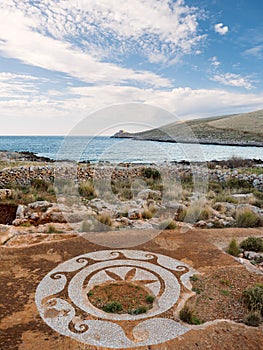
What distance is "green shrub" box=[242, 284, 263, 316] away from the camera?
409cm

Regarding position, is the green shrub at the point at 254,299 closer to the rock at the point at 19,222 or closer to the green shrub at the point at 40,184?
the rock at the point at 19,222

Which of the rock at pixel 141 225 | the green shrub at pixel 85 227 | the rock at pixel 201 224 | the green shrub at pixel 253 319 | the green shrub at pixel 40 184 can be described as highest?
the green shrub at pixel 40 184

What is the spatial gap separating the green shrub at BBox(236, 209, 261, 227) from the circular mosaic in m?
A: 3.97

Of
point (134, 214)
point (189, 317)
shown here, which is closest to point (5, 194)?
point (134, 214)

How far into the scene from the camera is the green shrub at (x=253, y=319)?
379cm

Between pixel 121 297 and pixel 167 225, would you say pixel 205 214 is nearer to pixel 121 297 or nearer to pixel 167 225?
pixel 167 225

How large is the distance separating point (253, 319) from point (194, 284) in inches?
47.8

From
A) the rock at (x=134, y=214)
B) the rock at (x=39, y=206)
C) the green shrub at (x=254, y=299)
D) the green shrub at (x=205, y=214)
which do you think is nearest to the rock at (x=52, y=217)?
the rock at (x=39, y=206)

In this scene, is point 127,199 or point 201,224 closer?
point 201,224

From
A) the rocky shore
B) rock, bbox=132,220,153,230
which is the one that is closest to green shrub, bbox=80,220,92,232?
the rocky shore

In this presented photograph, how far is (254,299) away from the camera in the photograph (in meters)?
4.22

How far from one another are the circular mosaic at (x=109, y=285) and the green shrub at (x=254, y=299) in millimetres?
917

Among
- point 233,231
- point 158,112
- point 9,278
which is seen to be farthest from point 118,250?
point 158,112

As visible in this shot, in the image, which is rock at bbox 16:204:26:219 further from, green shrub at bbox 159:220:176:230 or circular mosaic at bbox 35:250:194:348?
green shrub at bbox 159:220:176:230
